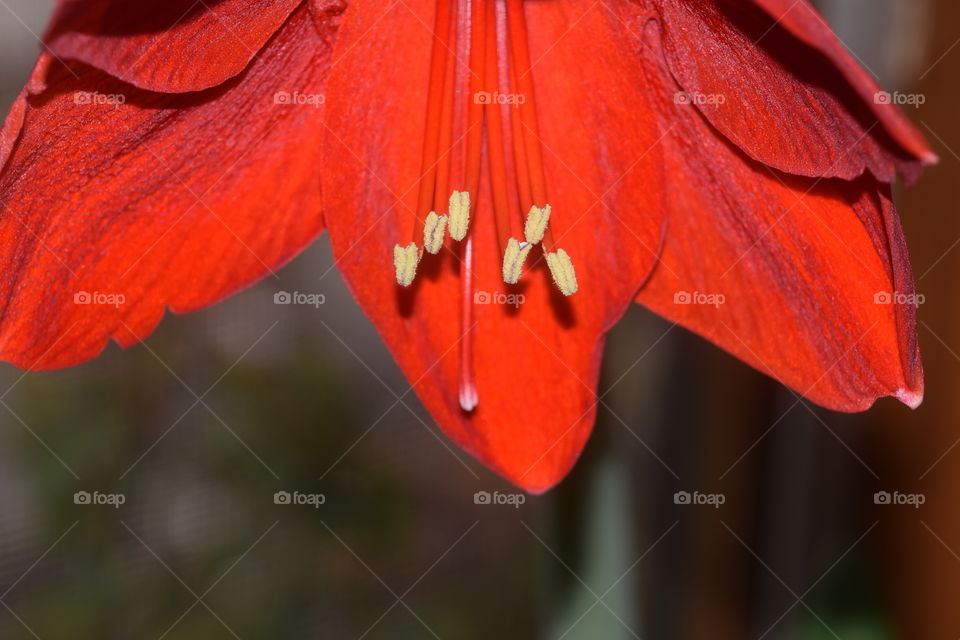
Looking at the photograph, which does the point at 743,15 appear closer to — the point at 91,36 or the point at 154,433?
the point at 91,36
